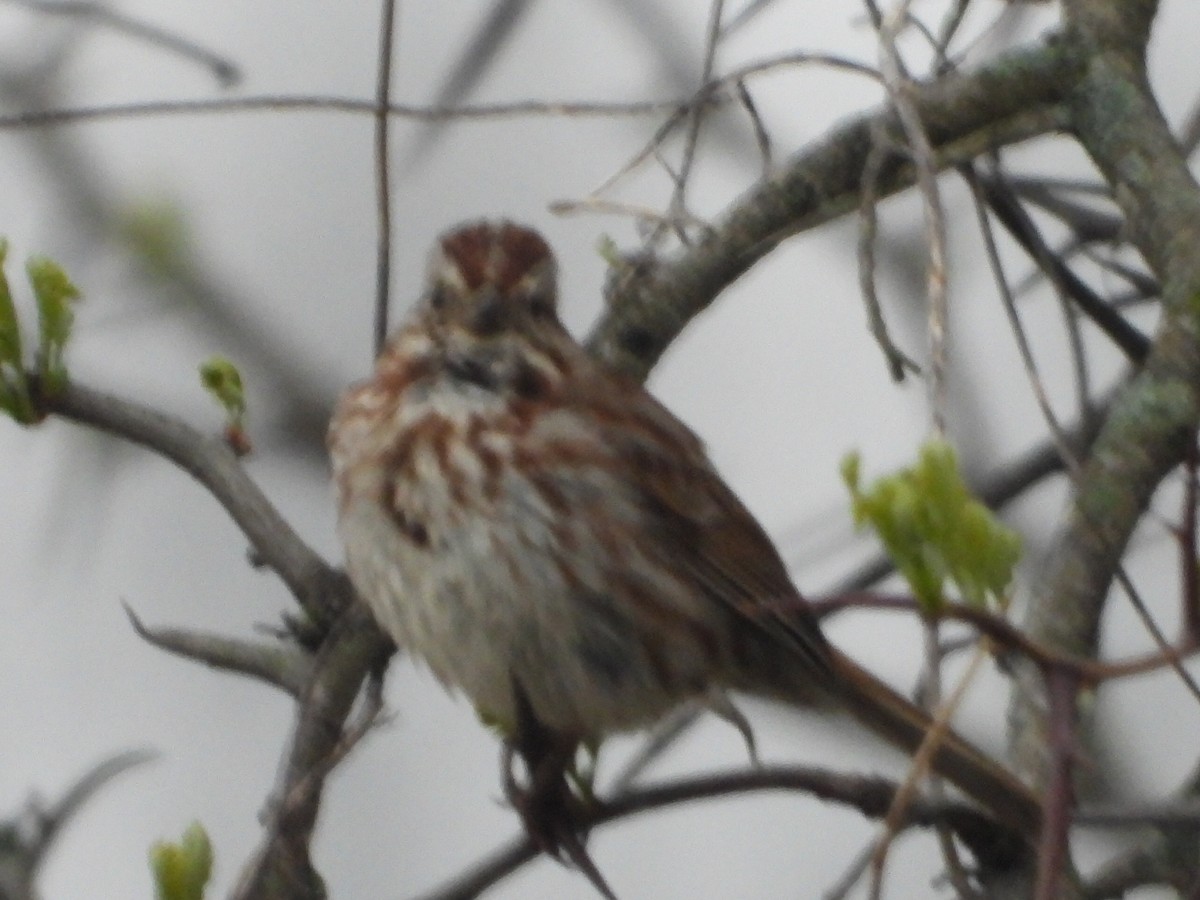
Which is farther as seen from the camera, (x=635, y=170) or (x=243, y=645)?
(x=635, y=170)

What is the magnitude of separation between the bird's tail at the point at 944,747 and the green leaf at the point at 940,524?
17 centimetres

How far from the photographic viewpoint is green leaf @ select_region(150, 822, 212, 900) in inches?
115

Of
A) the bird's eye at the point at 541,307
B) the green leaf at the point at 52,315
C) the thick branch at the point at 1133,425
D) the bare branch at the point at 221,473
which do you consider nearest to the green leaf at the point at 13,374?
the green leaf at the point at 52,315

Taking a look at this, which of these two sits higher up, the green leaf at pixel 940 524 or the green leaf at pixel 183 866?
the green leaf at pixel 183 866

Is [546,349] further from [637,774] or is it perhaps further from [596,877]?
[596,877]

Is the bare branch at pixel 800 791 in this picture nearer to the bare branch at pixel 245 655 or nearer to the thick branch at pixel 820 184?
the bare branch at pixel 245 655

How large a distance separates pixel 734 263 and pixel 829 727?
126 cm

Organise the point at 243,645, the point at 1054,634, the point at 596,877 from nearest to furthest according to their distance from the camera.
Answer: the point at 596,877 → the point at 1054,634 → the point at 243,645

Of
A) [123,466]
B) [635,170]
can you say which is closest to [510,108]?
[635,170]

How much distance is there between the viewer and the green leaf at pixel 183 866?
9.56ft

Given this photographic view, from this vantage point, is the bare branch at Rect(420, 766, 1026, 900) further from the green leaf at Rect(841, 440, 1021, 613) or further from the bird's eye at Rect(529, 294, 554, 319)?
the bird's eye at Rect(529, 294, 554, 319)

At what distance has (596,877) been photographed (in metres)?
3.24

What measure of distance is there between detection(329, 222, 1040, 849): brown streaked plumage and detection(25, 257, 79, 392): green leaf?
2.82 feet

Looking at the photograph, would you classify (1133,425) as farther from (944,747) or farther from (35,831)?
(35,831)
